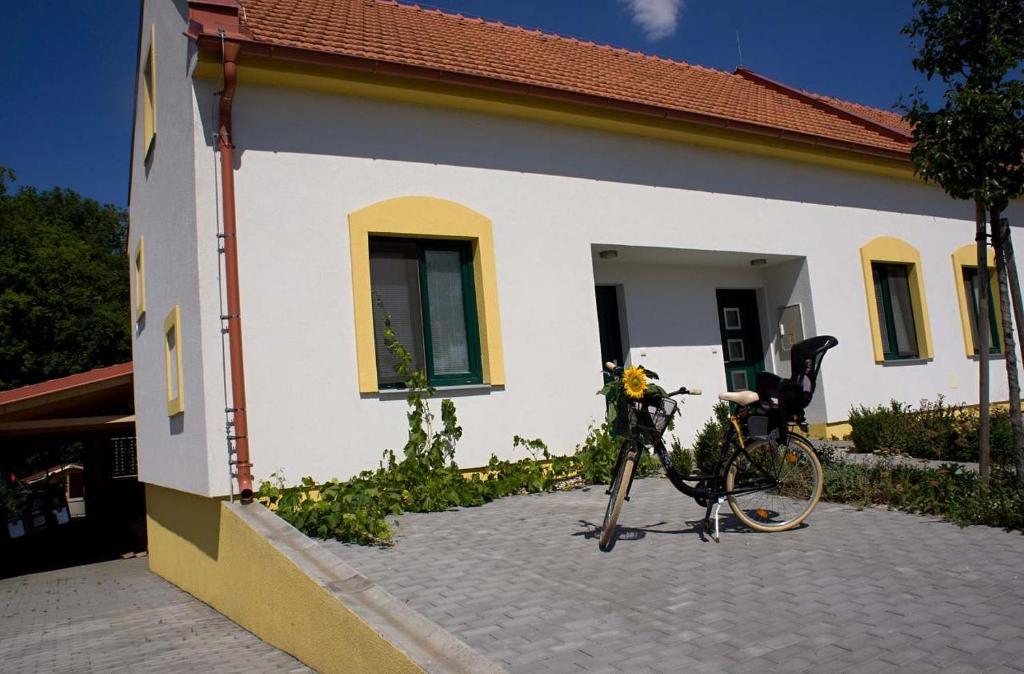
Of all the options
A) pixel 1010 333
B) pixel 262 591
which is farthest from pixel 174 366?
pixel 1010 333

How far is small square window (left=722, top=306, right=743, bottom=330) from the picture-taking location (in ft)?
38.8

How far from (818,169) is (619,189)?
3908 mm

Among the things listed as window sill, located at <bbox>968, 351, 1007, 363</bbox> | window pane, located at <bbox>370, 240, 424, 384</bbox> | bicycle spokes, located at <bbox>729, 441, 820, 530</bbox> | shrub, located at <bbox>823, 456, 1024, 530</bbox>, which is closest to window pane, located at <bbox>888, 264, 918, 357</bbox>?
window sill, located at <bbox>968, 351, 1007, 363</bbox>

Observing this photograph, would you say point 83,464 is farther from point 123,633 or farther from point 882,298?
point 882,298

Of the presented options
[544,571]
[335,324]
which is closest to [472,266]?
[335,324]

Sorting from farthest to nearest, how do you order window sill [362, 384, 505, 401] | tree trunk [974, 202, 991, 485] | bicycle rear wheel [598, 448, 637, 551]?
window sill [362, 384, 505, 401], tree trunk [974, 202, 991, 485], bicycle rear wheel [598, 448, 637, 551]

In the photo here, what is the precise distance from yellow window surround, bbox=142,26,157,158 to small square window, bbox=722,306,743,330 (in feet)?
27.0

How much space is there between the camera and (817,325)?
36.8ft

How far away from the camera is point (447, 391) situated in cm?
804

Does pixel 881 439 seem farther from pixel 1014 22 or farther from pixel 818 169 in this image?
pixel 1014 22

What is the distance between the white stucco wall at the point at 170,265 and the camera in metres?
7.23

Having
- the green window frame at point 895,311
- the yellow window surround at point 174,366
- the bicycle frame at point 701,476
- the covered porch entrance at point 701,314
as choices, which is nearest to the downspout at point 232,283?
the yellow window surround at point 174,366

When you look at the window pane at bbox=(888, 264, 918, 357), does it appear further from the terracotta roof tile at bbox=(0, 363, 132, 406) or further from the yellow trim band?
the terracotta roof tile at bbox=(0, 363, 132, 406)

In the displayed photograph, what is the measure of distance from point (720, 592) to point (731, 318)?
315 inches
